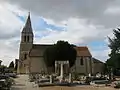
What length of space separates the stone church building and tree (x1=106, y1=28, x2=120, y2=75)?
64.9 feet

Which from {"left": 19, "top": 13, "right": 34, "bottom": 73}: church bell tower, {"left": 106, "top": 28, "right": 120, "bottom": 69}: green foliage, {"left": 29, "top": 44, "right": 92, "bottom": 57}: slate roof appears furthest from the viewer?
{"left": 19, "top": 13, "right": 34, "bottom": 73}: church bell tower

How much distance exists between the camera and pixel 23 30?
344 ft

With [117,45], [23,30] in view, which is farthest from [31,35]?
[117,45]

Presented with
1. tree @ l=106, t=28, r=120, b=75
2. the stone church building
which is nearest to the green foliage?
tree @ l=106, t=28, r=120, b=75

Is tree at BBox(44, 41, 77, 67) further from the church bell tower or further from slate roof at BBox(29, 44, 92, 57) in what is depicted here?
the church bell tower

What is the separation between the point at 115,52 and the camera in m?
76.7

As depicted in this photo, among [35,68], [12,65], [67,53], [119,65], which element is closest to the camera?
[119,65]

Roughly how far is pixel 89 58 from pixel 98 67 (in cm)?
475

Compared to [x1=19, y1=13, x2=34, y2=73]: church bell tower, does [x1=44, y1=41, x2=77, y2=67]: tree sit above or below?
below

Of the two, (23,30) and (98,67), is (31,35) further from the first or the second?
(98,67)

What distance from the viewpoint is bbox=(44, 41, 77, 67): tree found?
85750mm

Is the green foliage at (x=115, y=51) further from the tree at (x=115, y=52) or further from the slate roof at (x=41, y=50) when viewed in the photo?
the slate roof at (x=41, y=50)

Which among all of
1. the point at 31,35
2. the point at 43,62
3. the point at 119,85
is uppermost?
the point at 31,35

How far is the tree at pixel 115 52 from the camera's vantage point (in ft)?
241
